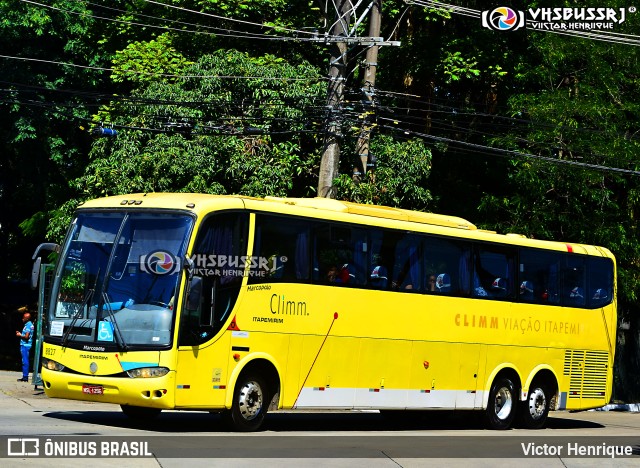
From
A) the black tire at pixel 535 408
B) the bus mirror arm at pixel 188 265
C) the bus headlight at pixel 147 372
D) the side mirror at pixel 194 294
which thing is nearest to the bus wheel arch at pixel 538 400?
the black tire at pixel 535 408

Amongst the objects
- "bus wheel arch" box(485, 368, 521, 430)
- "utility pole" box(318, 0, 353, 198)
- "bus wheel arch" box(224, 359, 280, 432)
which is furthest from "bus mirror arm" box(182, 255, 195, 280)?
"utility pole" box(318, 0, 353, 198)

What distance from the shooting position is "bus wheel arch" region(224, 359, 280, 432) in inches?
671

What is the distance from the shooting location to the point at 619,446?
1866 centimetres

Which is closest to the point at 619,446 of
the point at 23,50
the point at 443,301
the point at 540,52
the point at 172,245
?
the point at 443,301

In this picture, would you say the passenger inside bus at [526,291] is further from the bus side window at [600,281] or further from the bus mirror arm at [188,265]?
the bus mirror arm at [188,265]

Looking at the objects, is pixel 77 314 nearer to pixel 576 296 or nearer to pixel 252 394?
pixel 252 394

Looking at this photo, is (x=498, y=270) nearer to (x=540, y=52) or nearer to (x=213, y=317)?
(x=213, y=317)

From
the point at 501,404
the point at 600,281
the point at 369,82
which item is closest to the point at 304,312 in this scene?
the point at 501,404

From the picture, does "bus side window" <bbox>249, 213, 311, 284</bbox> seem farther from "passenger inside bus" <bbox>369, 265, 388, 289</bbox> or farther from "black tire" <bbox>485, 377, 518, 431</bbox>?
"black tire" <bbox>485, 377, 518, 431</bbox>

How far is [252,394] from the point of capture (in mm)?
17359

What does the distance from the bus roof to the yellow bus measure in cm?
3

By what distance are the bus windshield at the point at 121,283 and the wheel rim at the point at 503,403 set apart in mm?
8505

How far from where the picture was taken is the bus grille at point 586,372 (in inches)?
934

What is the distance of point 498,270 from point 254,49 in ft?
42.4
